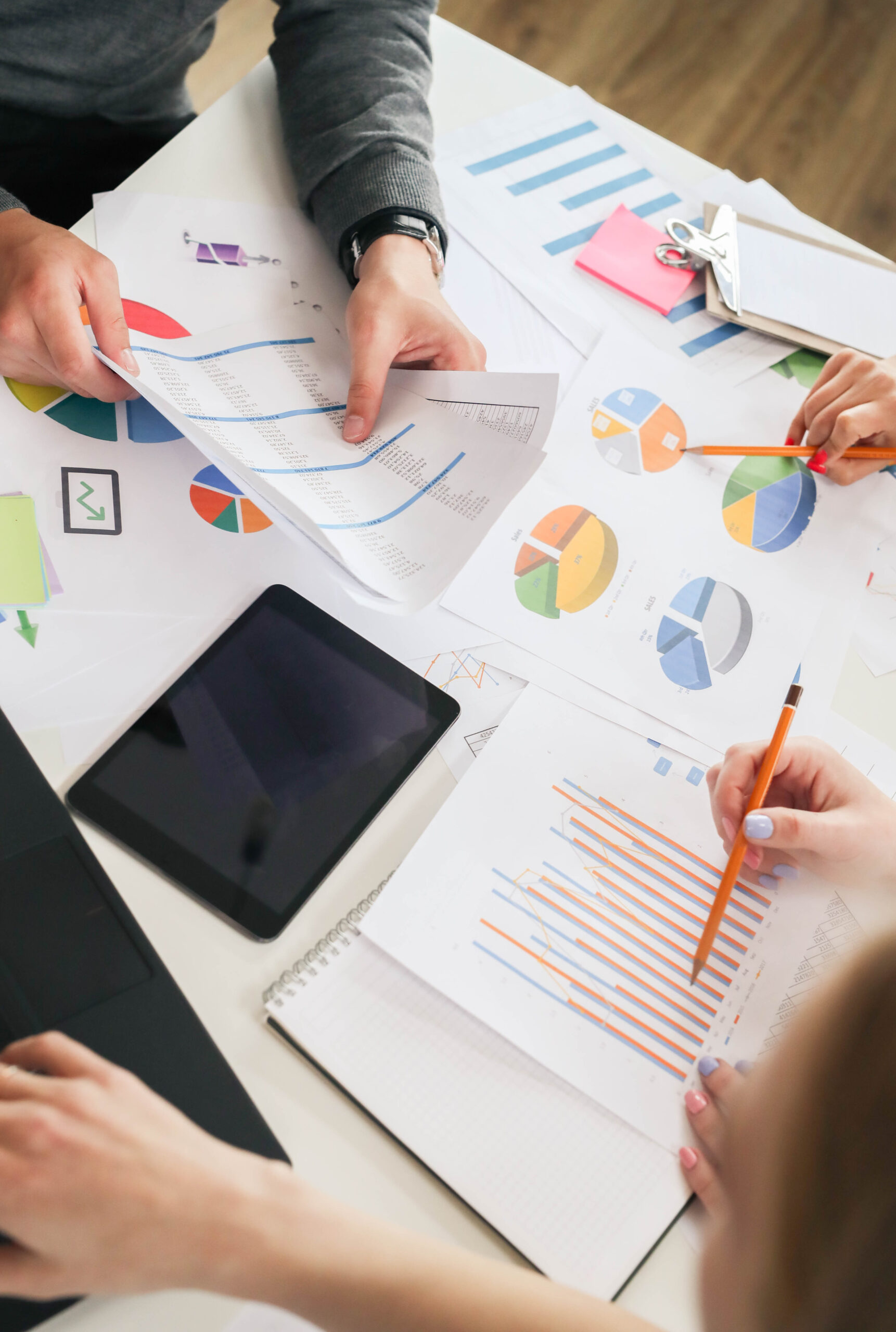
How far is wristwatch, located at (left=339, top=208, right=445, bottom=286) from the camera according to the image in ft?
2.63

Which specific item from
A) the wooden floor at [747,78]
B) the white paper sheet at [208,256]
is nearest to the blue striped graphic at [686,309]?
the white paper sheet at [208,256]

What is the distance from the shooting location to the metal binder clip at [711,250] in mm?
916

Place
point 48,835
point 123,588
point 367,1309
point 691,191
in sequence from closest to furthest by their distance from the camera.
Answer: point 367,1309 → point 48,835 → point 123,588 → point 691,191

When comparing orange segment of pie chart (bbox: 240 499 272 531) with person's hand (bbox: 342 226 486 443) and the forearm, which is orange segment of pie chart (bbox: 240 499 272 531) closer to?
person's hand (bbox: 342 226 486 443)

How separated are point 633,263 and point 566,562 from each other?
15.4 inches

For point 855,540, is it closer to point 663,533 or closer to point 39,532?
point 663,533

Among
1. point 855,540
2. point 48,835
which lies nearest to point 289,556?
point 48,835

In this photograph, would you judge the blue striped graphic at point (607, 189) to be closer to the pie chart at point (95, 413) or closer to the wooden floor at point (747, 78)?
the pie chart at point (95, 413)

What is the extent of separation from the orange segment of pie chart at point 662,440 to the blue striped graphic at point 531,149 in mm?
358

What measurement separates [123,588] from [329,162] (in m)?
0.47

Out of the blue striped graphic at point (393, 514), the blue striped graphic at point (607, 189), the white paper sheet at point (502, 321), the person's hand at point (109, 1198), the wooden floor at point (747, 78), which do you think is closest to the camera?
the person's hand at point (109, 1198)

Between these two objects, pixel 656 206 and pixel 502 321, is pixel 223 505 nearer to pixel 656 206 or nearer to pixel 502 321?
pixel 502 321

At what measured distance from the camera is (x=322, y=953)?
0.56 metres

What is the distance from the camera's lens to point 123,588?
2.17ft
